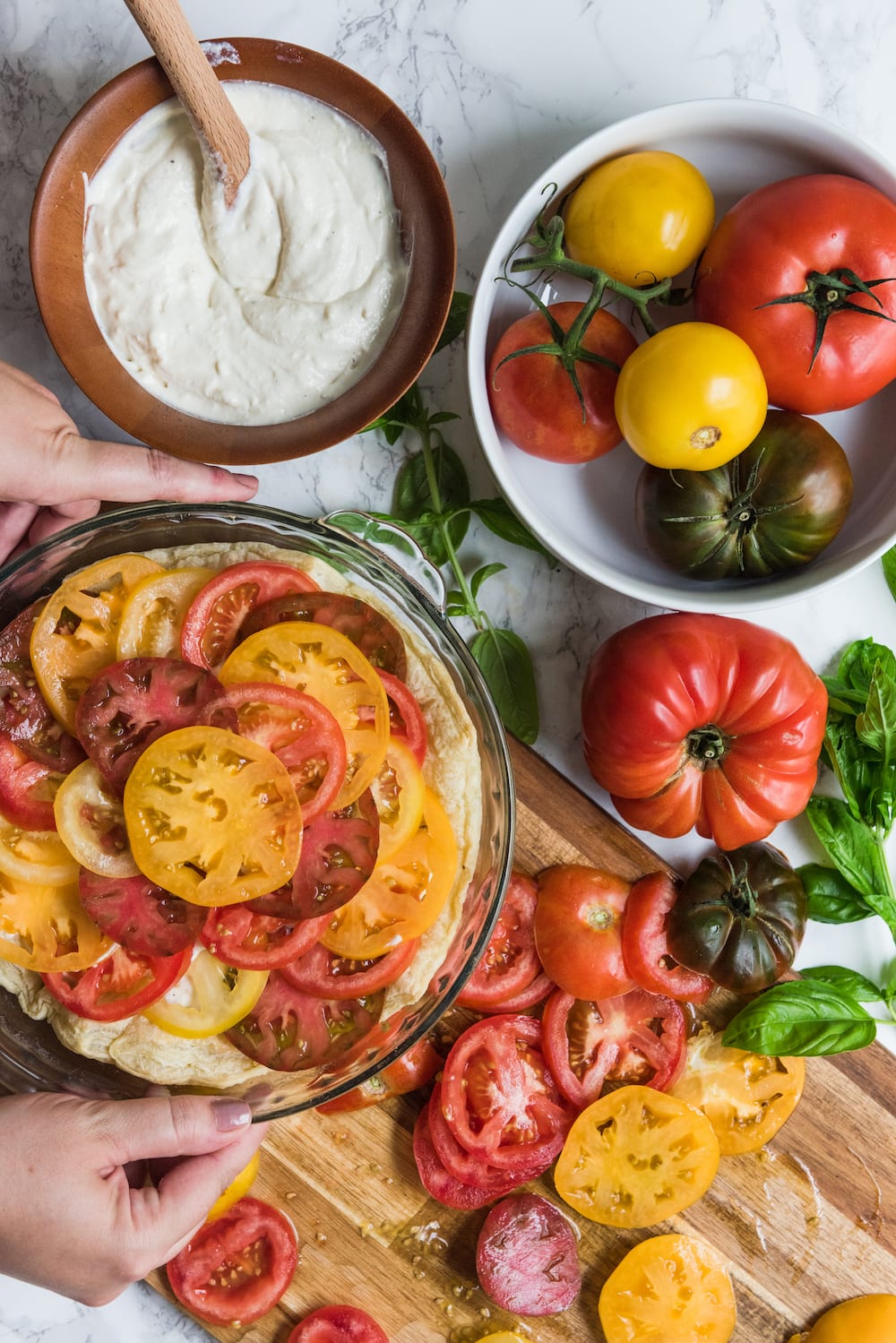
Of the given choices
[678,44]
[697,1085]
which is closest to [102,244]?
[678,44]

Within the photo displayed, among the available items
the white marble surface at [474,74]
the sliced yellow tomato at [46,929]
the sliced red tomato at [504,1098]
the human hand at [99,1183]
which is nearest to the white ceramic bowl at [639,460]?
the white marble surface at [474,74]

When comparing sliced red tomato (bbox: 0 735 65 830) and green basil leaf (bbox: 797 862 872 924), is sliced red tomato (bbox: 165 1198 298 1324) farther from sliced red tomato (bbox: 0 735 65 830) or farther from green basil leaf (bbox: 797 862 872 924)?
green basil leaf (bbox: 797 862 872 924)

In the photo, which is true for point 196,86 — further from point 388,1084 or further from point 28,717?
point 388,1084

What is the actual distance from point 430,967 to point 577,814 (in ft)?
1.52

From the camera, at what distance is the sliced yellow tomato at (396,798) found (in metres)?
1.65

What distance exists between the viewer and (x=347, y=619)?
1702 millimetres

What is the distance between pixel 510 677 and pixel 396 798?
50cm

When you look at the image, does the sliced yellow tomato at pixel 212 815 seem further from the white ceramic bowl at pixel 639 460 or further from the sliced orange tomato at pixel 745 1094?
the sliced orange tomato at pixel 745 1094

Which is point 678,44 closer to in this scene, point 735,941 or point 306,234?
point 306,234

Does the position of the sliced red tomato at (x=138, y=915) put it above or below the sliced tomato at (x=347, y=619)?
below

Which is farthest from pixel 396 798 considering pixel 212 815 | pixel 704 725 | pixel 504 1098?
pixel 504 1098

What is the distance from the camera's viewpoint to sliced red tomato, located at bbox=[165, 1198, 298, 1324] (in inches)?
78.2

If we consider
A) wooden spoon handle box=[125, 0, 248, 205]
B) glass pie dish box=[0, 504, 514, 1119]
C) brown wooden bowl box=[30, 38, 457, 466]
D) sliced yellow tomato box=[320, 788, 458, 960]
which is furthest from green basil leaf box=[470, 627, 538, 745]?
wooden spoon handle box=[125, 0, 248, 205]

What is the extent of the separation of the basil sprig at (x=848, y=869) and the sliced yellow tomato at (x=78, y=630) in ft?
4.41
